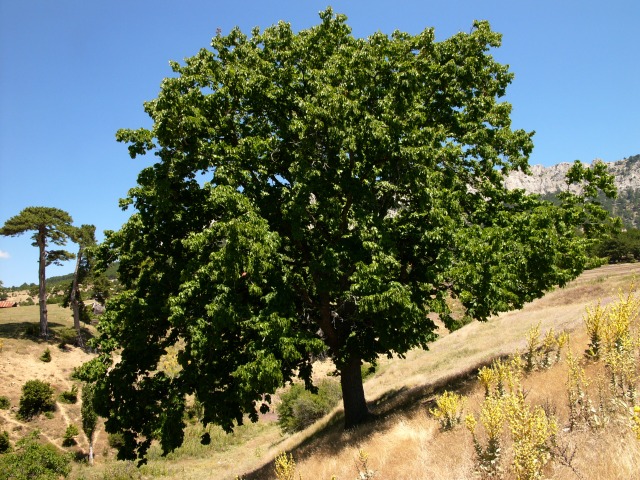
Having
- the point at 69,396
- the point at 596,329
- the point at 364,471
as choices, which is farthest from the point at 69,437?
the point at 596,329

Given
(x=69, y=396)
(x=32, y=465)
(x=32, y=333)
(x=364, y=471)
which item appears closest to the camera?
(x=364, y=471)

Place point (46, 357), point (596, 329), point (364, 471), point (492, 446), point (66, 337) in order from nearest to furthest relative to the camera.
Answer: point (492, 446) → point (364, 471) → point (596, 329) → point (46, 357) → point (66, 337)

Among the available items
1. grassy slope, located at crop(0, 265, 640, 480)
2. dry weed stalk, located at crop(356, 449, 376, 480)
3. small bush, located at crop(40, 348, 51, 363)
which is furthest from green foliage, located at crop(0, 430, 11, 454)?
dry weed stalk, located at crop(356, 449, 376, 480)

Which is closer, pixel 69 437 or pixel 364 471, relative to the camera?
pixel 364 471

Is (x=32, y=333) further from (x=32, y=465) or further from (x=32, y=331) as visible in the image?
(x=32, y=465)

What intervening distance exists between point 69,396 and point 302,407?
2201 centimetres

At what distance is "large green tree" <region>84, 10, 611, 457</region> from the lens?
451 inches

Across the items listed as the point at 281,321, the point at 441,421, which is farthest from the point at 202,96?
the point at 441,421

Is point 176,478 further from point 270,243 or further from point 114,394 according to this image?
point 270,243

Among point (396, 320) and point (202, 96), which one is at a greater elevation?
point (202, 96)

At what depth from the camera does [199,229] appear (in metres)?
14.4

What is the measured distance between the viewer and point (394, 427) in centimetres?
1198

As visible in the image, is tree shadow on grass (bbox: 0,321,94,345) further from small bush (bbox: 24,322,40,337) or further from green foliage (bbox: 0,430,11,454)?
green foliage (bbox: 0,430,11,454)

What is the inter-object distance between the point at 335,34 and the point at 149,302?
11.1 metres
